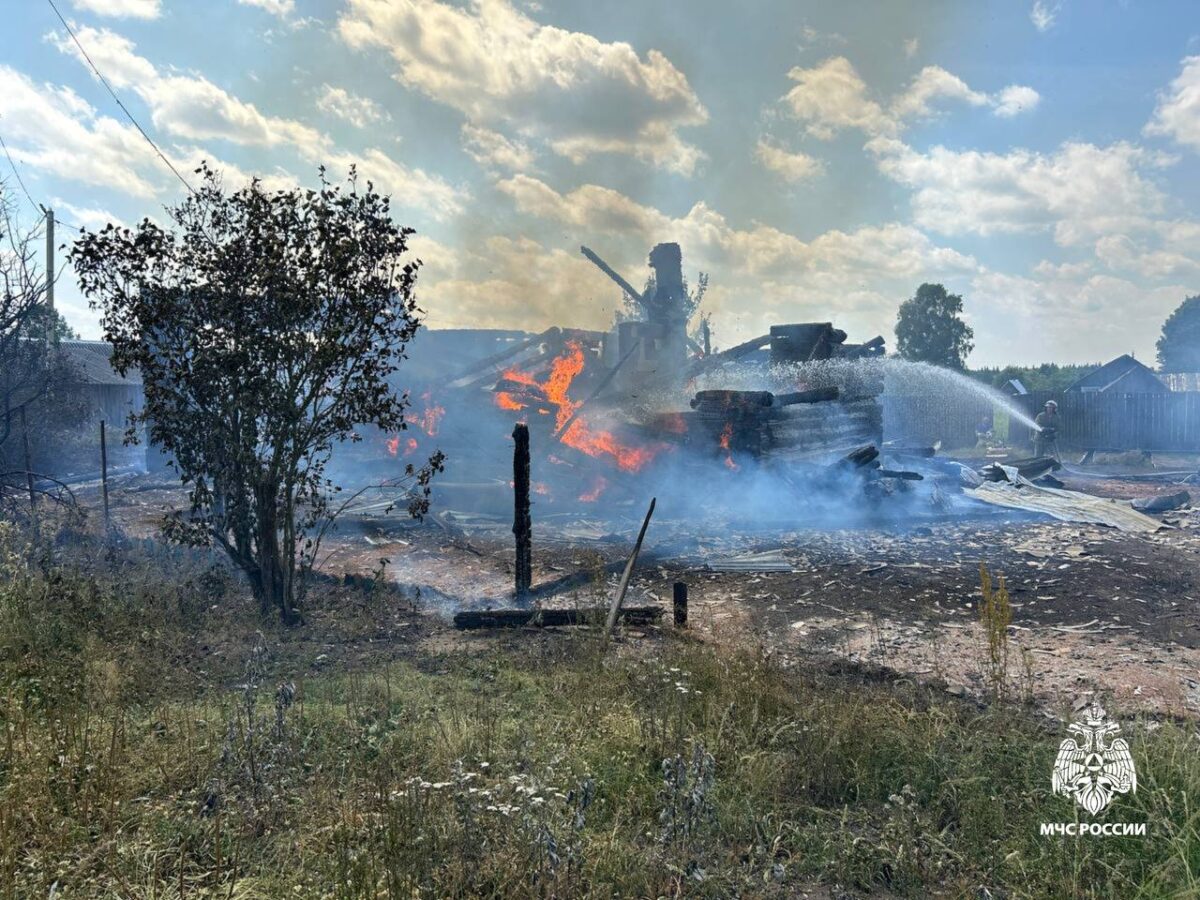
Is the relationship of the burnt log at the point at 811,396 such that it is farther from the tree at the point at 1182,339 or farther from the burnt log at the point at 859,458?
the tree at the point at 1182,339

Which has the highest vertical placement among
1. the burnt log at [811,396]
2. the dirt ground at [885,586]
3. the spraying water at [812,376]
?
the spraying water at [812,376]

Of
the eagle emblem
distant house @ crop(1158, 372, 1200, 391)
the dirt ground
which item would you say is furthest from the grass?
distant house @ crop(1158, 372, 1200, 391)

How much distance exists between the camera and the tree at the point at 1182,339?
58878mm

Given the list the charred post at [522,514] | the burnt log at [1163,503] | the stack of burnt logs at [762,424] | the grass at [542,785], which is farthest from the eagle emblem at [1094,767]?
the burnt log at [1163,503]

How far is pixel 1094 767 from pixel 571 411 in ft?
48.0

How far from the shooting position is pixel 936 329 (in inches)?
2149

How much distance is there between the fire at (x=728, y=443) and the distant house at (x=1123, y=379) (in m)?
34.4

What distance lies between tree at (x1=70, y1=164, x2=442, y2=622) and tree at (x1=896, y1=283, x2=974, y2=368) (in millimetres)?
54072

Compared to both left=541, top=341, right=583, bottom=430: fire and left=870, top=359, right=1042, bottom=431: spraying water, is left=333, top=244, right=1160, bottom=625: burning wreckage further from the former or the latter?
left=870, top=359, right=1042, bottom=431: spraying water

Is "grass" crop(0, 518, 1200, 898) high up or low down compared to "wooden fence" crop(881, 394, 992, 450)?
down

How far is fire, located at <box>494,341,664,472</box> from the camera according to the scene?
1672 centimetres

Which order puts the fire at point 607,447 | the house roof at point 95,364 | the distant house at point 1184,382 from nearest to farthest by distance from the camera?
1. the fire at point 607,447
2. the house roof at point 95,364
3. the distant house at point 1184,382

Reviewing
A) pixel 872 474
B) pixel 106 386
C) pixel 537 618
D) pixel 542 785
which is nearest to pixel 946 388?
pixel 872 474

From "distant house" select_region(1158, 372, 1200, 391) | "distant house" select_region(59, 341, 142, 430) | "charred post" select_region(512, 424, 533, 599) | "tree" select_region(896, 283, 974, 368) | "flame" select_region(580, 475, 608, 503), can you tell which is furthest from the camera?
"tree" select_region(896, 283, 974, 368)
